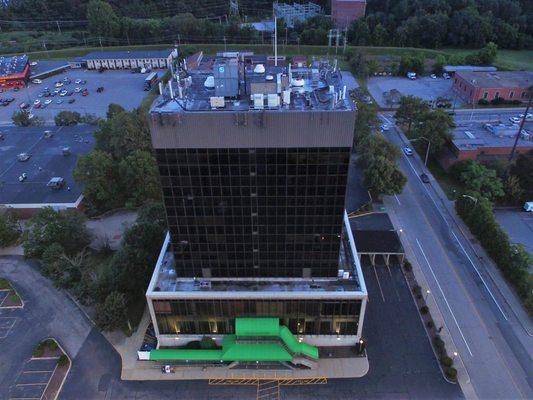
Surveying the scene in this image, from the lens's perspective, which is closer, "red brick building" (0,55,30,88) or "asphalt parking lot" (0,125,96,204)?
"asphalt parking lot" (0,125,96,204)

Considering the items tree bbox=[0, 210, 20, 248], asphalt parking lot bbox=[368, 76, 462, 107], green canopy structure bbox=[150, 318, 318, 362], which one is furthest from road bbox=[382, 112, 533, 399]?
tree bbox=[0, 210, 20, 248]

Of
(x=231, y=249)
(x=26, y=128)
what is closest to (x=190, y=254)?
(x=231, y=249)

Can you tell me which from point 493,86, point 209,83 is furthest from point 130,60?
point 493,86

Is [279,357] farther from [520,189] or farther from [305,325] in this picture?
[520,189]

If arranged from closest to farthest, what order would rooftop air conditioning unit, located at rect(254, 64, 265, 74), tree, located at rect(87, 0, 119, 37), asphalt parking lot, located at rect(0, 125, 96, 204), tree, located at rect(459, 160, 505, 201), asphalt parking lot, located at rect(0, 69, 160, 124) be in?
rooftop air conditioning unit, located at rect(254, 64, 265, 74) → tree, located at rect(459, 160, 505, 201) → asphalt parking lot, located at rect(0, 125, 96, 204) → asphalt parking lot, located at rect(0, 69, 160, 124) → tree, located at rect(87, 0, 119, 37)

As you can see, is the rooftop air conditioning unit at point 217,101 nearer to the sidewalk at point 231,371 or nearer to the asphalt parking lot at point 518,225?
the sidewalk at point 231,371

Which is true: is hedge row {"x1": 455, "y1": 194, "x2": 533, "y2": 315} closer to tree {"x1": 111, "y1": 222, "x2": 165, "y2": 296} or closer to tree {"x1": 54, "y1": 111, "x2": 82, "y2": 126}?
tree {"x1": 111, "y1": 222, "x2": 165, "y2": 296}
